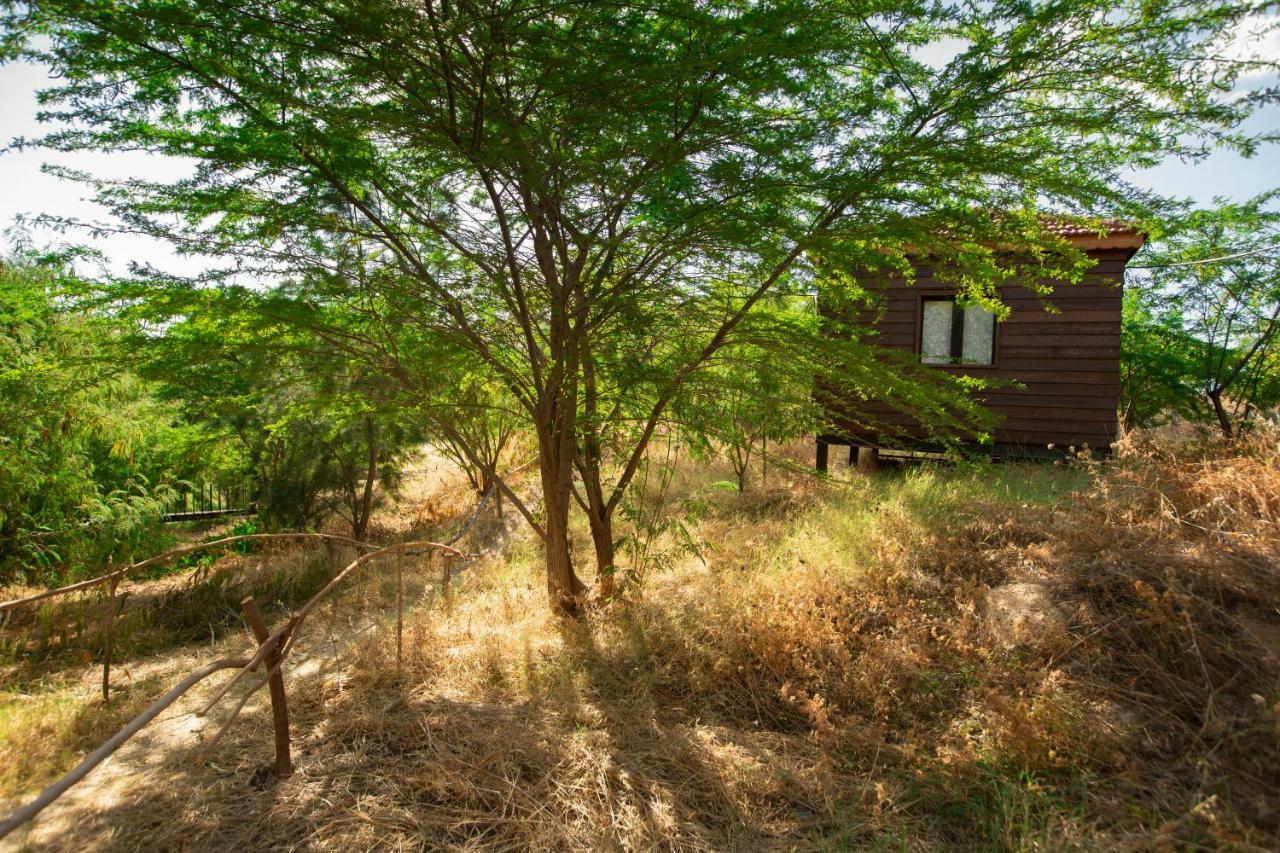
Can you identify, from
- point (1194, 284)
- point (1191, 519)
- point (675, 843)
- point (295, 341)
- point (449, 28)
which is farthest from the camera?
point (1194, 284)

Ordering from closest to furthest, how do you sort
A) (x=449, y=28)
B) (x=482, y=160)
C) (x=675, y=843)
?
(x=675, y=843)
(x=449, y=28)
(x=482, y=160)

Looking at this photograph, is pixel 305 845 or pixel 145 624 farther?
pixel 145 624

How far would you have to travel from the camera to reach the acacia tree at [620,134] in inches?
148

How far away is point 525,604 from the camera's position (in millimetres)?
6324

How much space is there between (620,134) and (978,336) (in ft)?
26.6

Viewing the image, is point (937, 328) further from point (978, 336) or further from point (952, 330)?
point (978, 336)

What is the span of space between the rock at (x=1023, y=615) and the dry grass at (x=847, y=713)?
0.08 metres

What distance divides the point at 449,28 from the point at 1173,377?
14337 mm

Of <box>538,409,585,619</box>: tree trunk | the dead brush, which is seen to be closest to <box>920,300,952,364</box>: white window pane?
the dead brush

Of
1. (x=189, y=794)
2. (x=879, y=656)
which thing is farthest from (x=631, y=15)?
(x=189, y=794)

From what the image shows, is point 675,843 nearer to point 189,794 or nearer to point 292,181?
point 189,794

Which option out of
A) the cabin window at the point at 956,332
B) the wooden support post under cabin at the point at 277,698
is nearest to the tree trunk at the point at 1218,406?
the cabin window at the point at 956,332

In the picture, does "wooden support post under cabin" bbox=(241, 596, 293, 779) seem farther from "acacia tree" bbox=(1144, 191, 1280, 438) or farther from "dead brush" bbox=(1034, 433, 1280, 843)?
"acacia tree" bbox=(1144, 191, 1280, 438)

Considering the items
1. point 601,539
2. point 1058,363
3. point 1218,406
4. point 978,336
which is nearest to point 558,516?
point 601,539
